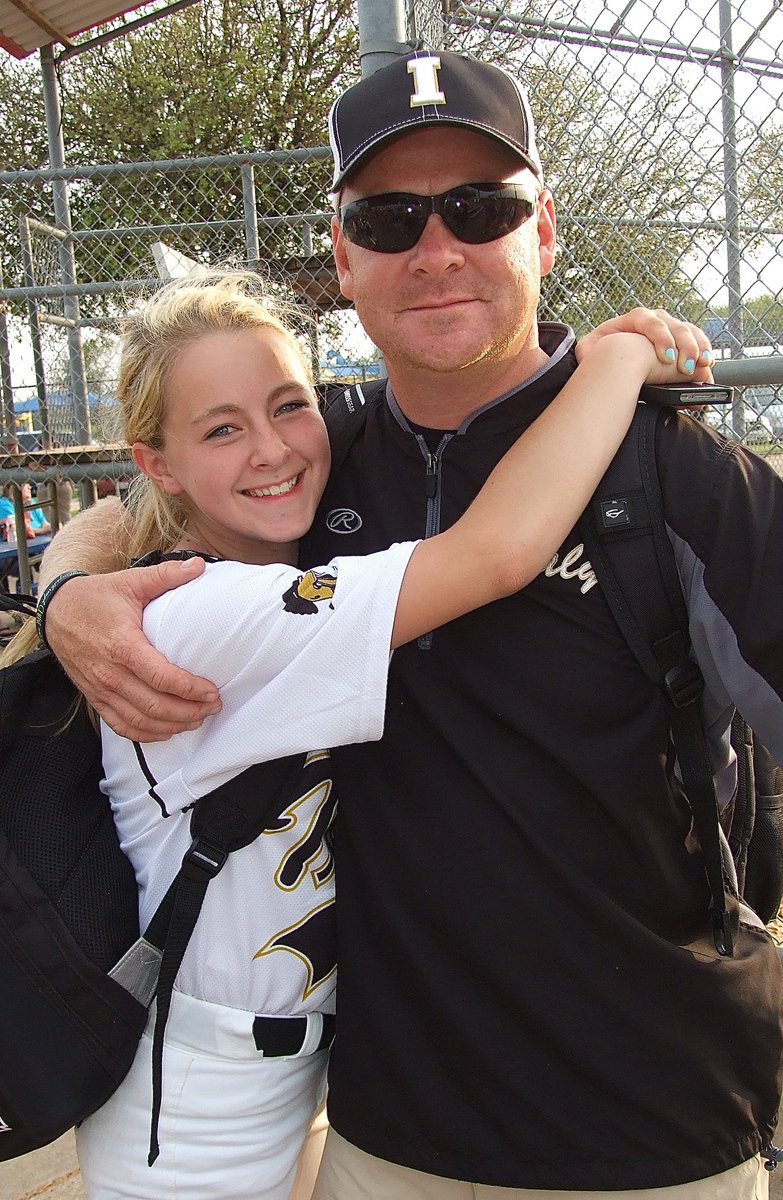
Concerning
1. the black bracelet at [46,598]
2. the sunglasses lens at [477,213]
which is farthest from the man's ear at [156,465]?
the sunglasses lens at [477,213]

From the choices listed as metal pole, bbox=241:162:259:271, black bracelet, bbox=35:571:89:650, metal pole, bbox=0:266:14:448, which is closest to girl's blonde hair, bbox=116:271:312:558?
black bracelet, bbox=35:571:89:650

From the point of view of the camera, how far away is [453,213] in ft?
5.15

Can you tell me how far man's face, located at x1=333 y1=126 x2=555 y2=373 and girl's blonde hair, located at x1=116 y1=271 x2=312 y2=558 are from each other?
12.1 inches

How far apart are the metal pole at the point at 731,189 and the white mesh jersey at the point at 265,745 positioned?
6.26ft

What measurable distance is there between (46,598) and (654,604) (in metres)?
1.06

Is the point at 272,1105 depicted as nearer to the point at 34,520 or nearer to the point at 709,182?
the point at 709,182

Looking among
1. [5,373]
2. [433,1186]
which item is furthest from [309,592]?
[5,373]

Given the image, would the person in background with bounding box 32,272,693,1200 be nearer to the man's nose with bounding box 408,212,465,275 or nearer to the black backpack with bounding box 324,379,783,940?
the black backpack with bounding box 324,379,783,940

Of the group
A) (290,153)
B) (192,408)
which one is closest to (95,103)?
(290,153)

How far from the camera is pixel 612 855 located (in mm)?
1474

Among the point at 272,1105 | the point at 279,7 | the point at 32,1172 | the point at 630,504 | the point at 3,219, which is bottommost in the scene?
the point at 32,1172

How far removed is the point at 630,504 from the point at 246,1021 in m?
1.05

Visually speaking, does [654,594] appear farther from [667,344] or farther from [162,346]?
[162,346]

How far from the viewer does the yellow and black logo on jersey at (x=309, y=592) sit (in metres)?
1.43
